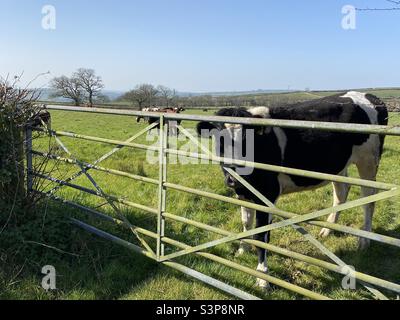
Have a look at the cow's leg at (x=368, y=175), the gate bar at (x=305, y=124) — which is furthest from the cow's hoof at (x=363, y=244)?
the gate bar at (x=305, y=124)

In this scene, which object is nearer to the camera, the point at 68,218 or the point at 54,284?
the point at 54,284

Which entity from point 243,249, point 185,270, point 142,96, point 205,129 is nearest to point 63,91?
point 205,129

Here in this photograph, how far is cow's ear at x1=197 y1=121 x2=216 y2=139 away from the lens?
157 inches

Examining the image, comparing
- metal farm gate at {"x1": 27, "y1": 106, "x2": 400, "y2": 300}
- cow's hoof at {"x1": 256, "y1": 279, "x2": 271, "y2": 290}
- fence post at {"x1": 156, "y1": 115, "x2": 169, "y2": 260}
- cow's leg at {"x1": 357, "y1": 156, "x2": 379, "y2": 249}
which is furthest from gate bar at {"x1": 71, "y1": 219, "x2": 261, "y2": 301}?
cow's leg at {"x1": 357, "y1": 156, "x2": 379, "y2": 249}

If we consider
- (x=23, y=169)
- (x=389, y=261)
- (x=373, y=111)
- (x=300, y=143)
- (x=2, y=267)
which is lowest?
(x=389, y=261)

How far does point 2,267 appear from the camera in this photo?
3.66m

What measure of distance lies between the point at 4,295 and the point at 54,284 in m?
0.43

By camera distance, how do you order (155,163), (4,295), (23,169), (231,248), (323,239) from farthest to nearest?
(155,163) < (323,239) < (231,248) < (23,169) < (4,295)

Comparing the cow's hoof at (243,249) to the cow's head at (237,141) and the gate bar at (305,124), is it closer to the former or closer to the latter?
the cow's head at (237,141)

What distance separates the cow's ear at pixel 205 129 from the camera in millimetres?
3996

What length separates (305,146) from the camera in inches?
176

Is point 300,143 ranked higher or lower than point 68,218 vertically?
higher

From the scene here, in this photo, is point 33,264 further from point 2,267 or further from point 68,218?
point 68,218
